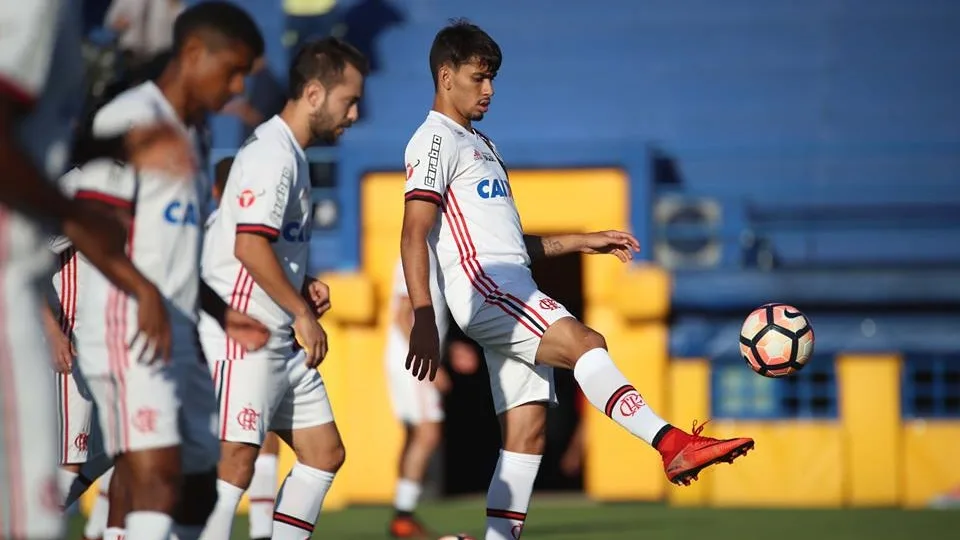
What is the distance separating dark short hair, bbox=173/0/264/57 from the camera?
186 inches

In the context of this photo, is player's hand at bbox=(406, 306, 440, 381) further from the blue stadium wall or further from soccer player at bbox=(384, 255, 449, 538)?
the blue stadium wall

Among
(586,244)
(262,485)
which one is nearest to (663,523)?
(262,485)

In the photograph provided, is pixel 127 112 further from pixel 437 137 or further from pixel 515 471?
pixel 515 471

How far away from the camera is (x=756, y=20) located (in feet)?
51.8

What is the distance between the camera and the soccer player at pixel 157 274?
456 cm

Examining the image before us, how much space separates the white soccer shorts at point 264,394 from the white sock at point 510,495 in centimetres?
74

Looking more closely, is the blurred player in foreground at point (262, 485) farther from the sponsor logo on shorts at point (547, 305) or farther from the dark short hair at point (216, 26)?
the dark short hair at point (216, 26)

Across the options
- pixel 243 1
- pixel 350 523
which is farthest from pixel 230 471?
pixel 243 1

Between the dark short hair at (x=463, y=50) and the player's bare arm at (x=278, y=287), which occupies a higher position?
the dark short hair at (x=463, y=50)

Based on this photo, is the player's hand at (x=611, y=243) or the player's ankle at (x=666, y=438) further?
the player's hand at (x=611, y=243)

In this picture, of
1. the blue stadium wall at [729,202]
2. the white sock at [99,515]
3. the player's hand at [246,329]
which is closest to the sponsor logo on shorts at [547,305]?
the player's hand at [246,329]

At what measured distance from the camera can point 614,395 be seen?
5.61 metres

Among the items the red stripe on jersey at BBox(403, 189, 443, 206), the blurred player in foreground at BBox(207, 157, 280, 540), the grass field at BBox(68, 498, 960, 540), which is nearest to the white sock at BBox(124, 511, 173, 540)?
the red stripe on jersey at BBox(403, 189, 443, 206)

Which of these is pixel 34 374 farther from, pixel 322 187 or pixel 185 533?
pixel 322 187
